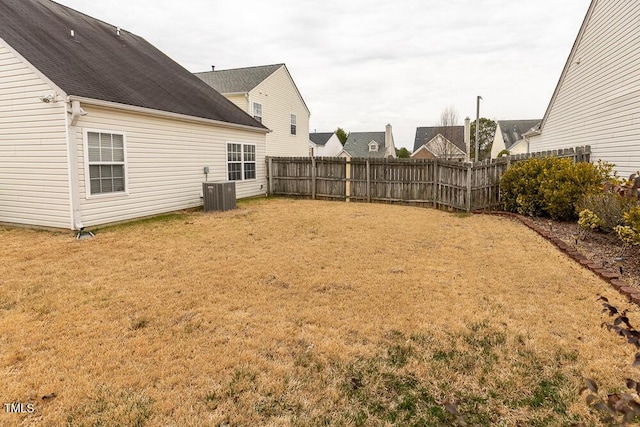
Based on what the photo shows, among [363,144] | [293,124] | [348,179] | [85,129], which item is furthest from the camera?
[363,144]

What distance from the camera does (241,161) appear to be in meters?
13.7

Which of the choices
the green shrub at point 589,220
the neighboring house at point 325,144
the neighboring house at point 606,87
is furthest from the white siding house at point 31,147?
the neighboring house at point 325,144

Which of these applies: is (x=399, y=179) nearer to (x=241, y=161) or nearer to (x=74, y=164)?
(x=241, y=161)

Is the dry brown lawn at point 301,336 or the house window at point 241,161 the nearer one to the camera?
the dry brown lawn at point 301,336

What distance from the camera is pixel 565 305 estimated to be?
3.93 metres

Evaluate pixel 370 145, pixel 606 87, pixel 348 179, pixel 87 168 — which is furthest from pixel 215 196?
pixel 370 145

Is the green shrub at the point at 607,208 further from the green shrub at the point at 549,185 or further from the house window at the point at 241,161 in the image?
the house window at the point at 241,161

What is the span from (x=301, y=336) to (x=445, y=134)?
3602 centimetres

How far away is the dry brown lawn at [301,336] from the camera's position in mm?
2375

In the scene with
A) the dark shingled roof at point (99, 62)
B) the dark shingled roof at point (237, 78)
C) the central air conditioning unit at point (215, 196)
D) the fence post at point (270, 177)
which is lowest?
the central air conditioning unit at point (215, 196)

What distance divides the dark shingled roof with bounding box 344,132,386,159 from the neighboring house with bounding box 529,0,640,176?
3175 cm

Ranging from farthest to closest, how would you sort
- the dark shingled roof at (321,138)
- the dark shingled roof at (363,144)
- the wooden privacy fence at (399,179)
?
the dark shingled roof at (321,138) < the dark shingled roof at (363,144) < the wooden privacy fence at (399,179)

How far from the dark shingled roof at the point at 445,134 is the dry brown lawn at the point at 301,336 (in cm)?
3199

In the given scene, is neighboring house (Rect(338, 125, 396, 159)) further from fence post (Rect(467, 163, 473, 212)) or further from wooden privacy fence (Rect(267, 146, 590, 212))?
fence post (Rect(467, 163, 473, 212))
